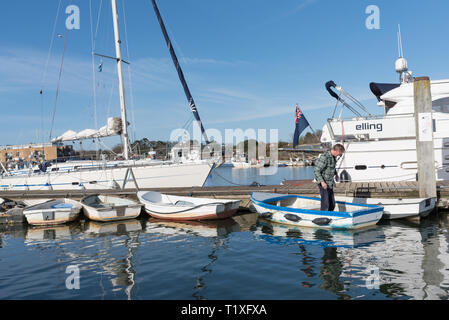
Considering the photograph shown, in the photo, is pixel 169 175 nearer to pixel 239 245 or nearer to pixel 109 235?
pixel 109 235

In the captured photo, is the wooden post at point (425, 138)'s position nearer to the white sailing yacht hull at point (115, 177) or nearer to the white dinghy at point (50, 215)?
the white sailing yacht hull at point (115, 177)

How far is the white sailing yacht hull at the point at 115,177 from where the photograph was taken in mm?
21422

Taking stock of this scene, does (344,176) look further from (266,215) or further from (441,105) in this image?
(266,215)

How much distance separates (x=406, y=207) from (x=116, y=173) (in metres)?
16.8

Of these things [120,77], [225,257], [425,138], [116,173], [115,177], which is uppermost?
[120,77]

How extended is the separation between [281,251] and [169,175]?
544 inches

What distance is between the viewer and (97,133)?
23.8 metres

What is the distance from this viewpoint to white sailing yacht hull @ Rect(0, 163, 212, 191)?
Result: 843 inches

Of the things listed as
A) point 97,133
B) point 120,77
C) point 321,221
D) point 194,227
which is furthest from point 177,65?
point 321,221

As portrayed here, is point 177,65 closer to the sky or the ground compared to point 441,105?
closer to the sky

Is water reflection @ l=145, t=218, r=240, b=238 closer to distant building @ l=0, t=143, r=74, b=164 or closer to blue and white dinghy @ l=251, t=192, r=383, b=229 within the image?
blue and white dinghy @ l=251, t=192, r=383, b=229

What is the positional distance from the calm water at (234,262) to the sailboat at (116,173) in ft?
27.9

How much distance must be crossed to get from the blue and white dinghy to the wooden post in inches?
112
